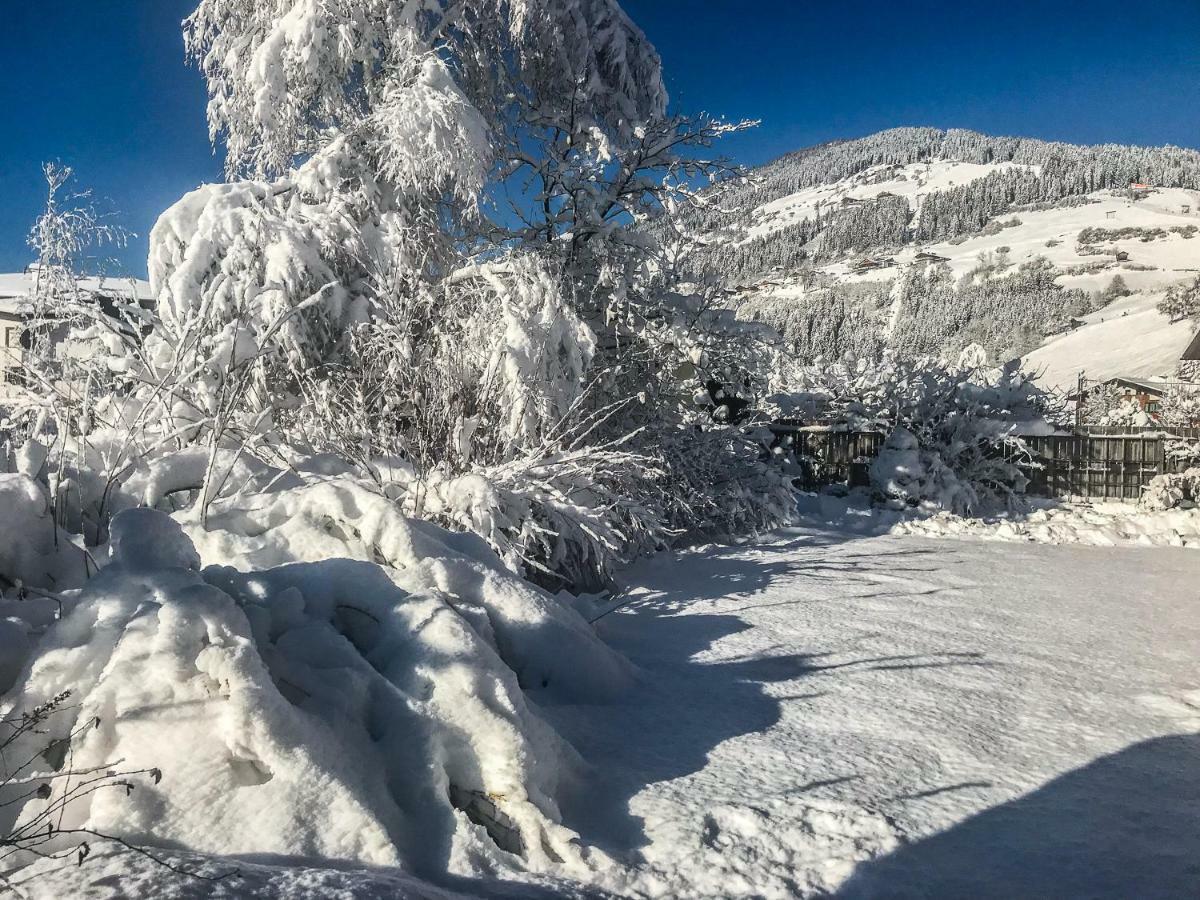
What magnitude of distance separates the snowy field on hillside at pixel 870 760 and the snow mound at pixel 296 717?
5.2 inches

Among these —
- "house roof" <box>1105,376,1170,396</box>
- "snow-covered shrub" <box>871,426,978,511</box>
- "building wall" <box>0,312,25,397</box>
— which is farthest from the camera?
"house roof" <box>1105,376,1170,396</box>

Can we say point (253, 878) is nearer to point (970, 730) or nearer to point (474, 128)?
point (970, 730)

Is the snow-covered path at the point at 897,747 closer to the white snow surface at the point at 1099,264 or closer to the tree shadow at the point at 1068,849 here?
the tree shadow at the point at 1068,849

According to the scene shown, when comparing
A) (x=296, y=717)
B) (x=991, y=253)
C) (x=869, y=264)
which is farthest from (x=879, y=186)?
(x=296, y=717)

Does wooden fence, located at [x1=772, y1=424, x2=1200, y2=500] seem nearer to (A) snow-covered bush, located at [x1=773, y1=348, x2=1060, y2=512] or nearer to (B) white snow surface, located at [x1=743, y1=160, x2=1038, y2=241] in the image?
(A) snow-covered bush, located at [x1=773, y1=348, x2=1060, y2=512]

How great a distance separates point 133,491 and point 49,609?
115cm

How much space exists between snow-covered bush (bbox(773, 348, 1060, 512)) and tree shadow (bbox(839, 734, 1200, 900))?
7.75 metres

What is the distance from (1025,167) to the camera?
102m

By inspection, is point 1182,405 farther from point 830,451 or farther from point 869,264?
point 869,264

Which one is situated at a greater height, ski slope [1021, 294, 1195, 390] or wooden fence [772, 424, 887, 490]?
ski slope [1021, 294, 1195, 390]

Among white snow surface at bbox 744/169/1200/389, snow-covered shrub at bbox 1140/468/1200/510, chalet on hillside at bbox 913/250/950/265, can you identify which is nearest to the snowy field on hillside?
snow-covered shrub at bbox 1140/468/1200/510

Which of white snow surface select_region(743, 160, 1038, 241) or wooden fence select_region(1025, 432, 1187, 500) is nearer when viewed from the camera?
wooden fence select_region(1025, 432, 1187, 500)

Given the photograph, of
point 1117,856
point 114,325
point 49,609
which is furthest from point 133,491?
point 1117,856

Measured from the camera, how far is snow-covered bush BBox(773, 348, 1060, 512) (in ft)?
Answer: 31.7
